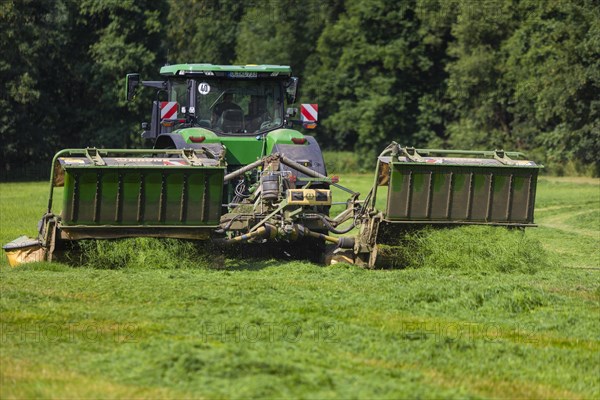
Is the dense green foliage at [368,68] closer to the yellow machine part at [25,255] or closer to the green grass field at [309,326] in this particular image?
the green grass field at [309,326]

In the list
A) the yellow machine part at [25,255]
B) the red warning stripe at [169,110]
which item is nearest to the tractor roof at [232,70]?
the red warning stripe at [169,110]

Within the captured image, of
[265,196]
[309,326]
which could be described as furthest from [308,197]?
[309,326]

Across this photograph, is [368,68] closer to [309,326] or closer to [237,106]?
[237,106]

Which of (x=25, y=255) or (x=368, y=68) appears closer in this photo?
(x=25, y=255)

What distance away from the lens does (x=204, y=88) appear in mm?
15148

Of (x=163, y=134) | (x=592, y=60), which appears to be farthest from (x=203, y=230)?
(x=592, y=60)

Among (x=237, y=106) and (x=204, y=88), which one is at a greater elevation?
(x=204, y=88)

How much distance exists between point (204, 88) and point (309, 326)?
22.6 ft

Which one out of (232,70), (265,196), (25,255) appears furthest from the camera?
(232,70)

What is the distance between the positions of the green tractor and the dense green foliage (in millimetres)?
21440

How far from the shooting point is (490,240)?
1268 cm

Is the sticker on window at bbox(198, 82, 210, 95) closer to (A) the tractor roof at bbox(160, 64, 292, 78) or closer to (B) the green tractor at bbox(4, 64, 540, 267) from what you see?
(A) the tractor roof at bbox(160, 64, 292, 78)

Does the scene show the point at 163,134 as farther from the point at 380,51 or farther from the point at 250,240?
the point at 380,51

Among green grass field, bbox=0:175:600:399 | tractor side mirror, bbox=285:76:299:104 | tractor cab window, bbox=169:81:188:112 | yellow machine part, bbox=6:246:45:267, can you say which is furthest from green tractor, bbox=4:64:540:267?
tractor side mirror, bbox=285:76:299:104
